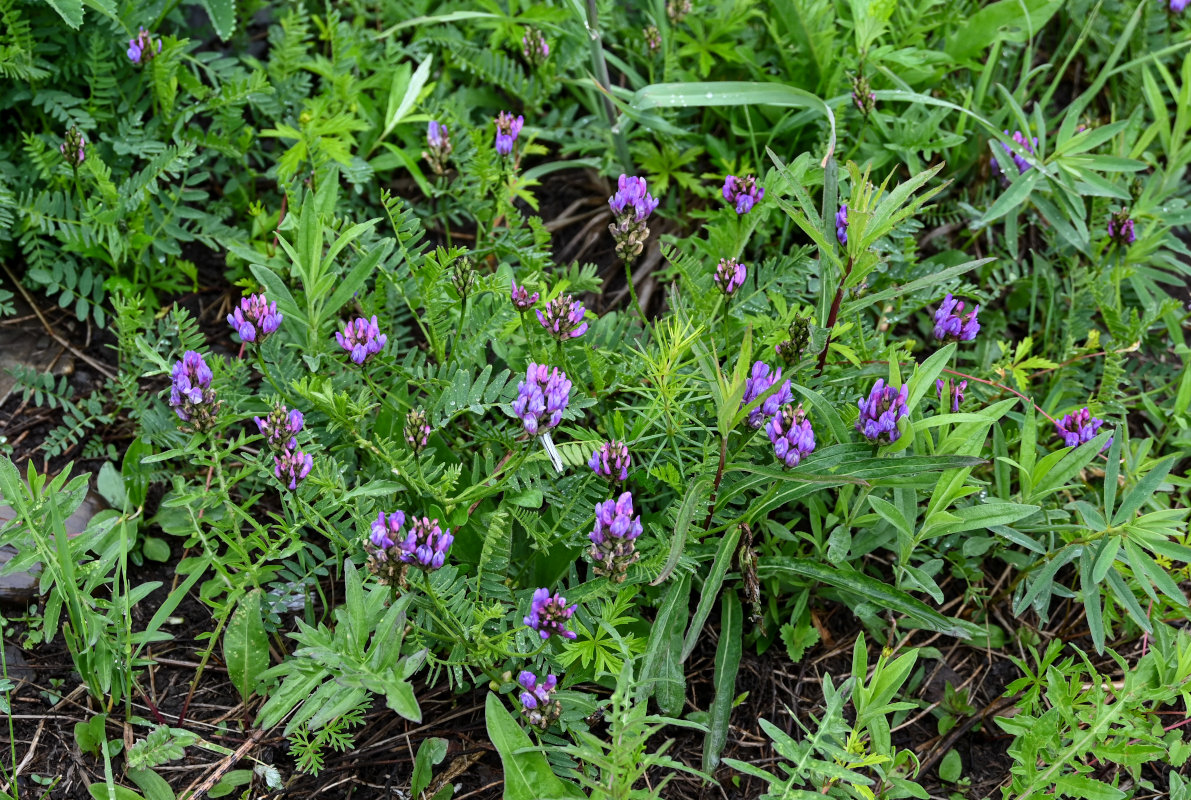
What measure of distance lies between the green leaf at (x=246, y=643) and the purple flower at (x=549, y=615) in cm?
63

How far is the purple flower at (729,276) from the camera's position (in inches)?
94.4

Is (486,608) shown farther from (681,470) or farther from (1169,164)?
(1169,164)

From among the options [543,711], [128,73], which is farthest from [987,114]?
→ [128,73]

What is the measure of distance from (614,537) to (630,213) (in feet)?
2.71

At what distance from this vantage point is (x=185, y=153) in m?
2.79

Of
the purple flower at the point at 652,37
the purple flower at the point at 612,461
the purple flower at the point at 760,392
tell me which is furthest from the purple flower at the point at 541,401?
the purple flower at the point at 652,37

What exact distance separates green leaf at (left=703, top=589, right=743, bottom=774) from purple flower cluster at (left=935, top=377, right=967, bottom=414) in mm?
667

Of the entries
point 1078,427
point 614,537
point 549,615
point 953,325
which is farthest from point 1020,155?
point 549,615

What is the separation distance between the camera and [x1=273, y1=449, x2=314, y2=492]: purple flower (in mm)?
2102

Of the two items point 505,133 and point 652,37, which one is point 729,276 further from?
point 652,37

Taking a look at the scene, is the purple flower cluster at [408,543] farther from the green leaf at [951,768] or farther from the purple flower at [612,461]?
the green leaf at [951,768]

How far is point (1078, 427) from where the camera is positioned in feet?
8.53

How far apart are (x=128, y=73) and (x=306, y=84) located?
1.66 ft

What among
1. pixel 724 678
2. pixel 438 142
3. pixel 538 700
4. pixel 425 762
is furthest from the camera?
pixel 438 142
